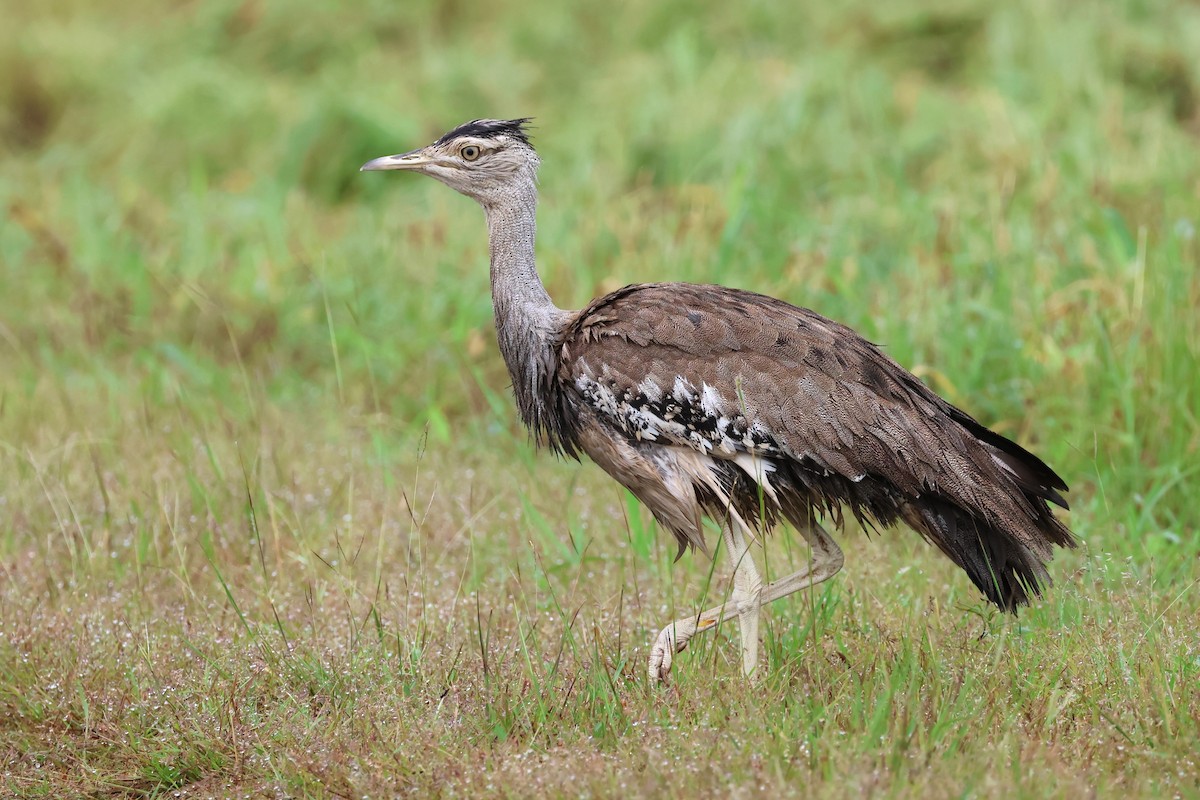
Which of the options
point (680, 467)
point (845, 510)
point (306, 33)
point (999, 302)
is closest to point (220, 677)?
point (680, 467)

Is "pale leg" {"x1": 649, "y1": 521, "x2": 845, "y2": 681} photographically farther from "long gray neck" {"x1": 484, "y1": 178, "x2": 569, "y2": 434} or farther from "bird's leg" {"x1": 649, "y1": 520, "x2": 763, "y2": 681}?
"long gray neck" {"x1": 484, "y1": 178, "x2": 569, "y2": 434}

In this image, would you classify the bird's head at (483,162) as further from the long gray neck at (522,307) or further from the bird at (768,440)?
the bird at (768,440)

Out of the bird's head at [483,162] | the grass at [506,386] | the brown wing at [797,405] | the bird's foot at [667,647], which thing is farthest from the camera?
the bird's head at [483,162]

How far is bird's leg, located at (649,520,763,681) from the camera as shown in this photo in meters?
4.00

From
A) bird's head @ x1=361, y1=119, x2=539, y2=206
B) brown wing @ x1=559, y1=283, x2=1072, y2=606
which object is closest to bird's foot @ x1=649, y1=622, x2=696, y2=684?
brown wing @ x1=559, y1=283, x2=1072, y2=606

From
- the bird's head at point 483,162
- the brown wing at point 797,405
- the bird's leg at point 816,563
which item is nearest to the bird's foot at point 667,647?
the bird's leg at point 816,563

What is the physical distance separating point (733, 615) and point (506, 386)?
1.32 metres

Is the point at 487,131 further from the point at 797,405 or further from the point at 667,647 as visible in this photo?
the point at 667,647

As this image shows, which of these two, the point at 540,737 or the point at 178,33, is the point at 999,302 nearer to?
the point at 540,737

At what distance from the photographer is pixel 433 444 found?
613cm

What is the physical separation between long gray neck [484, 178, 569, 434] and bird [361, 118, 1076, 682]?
18mm

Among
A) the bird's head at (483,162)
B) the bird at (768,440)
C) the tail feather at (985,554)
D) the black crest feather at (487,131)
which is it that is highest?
the black crest feather at (487,131)

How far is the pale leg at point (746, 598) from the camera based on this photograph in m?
4.02

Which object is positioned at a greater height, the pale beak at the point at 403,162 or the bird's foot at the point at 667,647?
the pale beak at the point at 403,162
